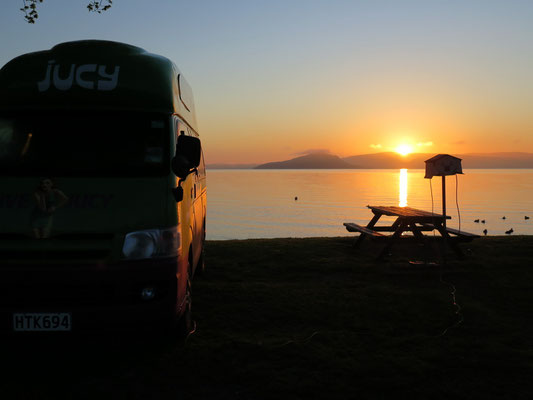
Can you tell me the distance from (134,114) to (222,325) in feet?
9.08

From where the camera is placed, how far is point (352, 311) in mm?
6082

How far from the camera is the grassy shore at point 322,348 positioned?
12.6ft

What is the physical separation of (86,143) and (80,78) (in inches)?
28.2

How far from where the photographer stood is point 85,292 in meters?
3.87

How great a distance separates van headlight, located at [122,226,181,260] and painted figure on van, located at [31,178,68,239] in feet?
2.17

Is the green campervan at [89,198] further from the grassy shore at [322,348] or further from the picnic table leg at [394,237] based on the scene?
the picnic table leg at [394,237]

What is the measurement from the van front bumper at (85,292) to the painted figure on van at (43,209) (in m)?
0.31

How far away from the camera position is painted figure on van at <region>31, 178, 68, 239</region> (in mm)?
3791

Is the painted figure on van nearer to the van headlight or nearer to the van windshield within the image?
the van windshield

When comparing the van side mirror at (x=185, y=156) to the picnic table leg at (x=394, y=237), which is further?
the picnic table leg at (x=394, y=237)

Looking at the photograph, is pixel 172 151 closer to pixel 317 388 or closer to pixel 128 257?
pixel 128 257

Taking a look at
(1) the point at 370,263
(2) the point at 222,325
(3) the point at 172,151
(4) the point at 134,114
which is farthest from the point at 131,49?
(1) the point at 370,263

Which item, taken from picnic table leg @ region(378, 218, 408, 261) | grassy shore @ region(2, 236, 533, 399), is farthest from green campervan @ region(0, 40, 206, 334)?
picnic table leg @ region(378, 218, 408, 261)

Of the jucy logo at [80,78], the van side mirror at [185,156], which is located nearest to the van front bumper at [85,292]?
the van side mirror at [185,156]
